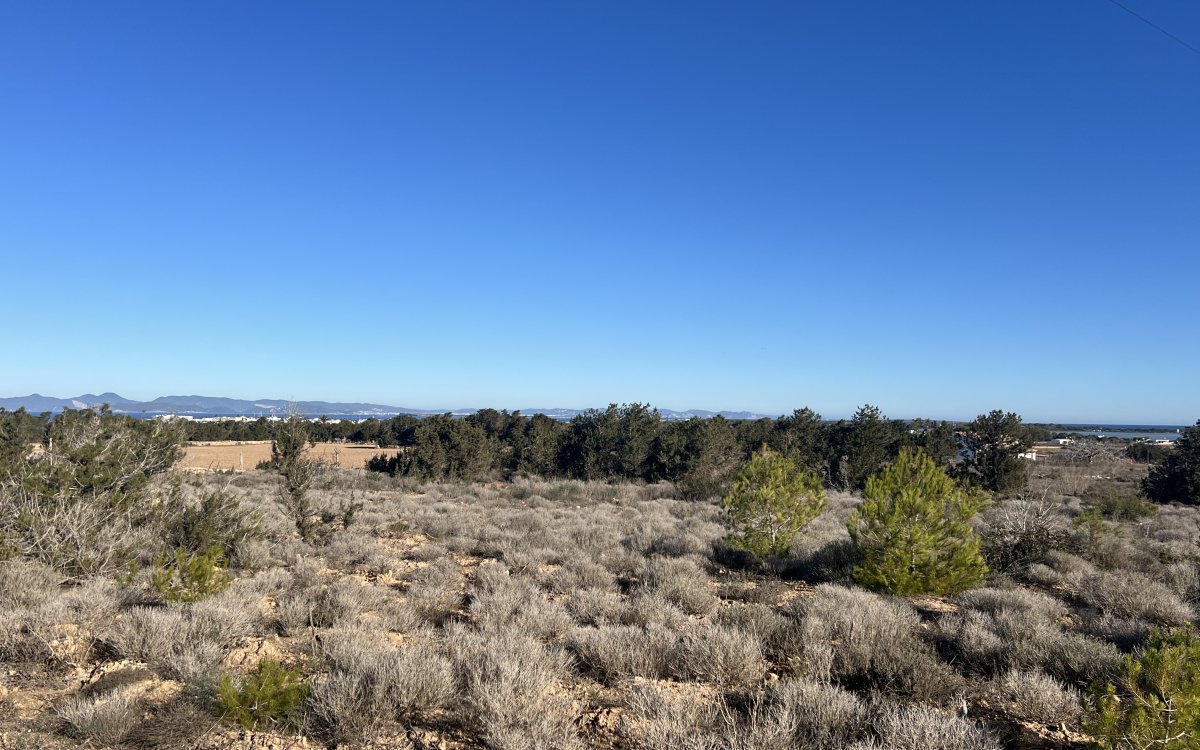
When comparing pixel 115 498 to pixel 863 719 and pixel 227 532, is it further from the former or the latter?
pixel 863 719

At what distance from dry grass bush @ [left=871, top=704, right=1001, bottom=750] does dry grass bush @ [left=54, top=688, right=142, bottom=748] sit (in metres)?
5.18

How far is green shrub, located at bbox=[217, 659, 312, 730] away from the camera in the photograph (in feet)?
14.1

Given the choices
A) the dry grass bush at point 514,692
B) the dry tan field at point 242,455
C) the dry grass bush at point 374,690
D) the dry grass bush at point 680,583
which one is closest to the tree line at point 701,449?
the dry tan field at point 242,455

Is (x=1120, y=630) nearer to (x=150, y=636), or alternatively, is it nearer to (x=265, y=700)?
(x=265, y=700)

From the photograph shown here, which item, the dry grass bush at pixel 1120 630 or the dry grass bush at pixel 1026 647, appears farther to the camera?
the dry grass bush at pixel 1120 630

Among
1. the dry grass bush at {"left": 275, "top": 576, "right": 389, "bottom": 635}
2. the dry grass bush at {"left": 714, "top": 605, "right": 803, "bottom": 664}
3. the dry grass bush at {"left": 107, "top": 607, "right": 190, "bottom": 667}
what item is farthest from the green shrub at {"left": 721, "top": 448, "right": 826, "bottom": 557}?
the dry grass bush at {"left": 107, "top": 607, "right": 190, "bottom": 667}

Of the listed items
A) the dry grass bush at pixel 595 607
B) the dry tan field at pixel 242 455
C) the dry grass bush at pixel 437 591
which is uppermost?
the dry grass bush at pixel 595 607

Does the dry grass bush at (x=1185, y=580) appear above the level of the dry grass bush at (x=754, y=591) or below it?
above

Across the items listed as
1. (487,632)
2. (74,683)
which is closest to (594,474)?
(487,632)

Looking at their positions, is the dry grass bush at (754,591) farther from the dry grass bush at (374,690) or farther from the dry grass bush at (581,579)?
the dry grass bush at (374,690)

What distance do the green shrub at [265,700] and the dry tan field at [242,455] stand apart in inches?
854

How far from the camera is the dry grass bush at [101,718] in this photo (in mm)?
4109

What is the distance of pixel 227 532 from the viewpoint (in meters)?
9.89

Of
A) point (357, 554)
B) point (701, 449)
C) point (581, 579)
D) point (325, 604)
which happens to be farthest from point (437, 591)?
point (701, 449)
